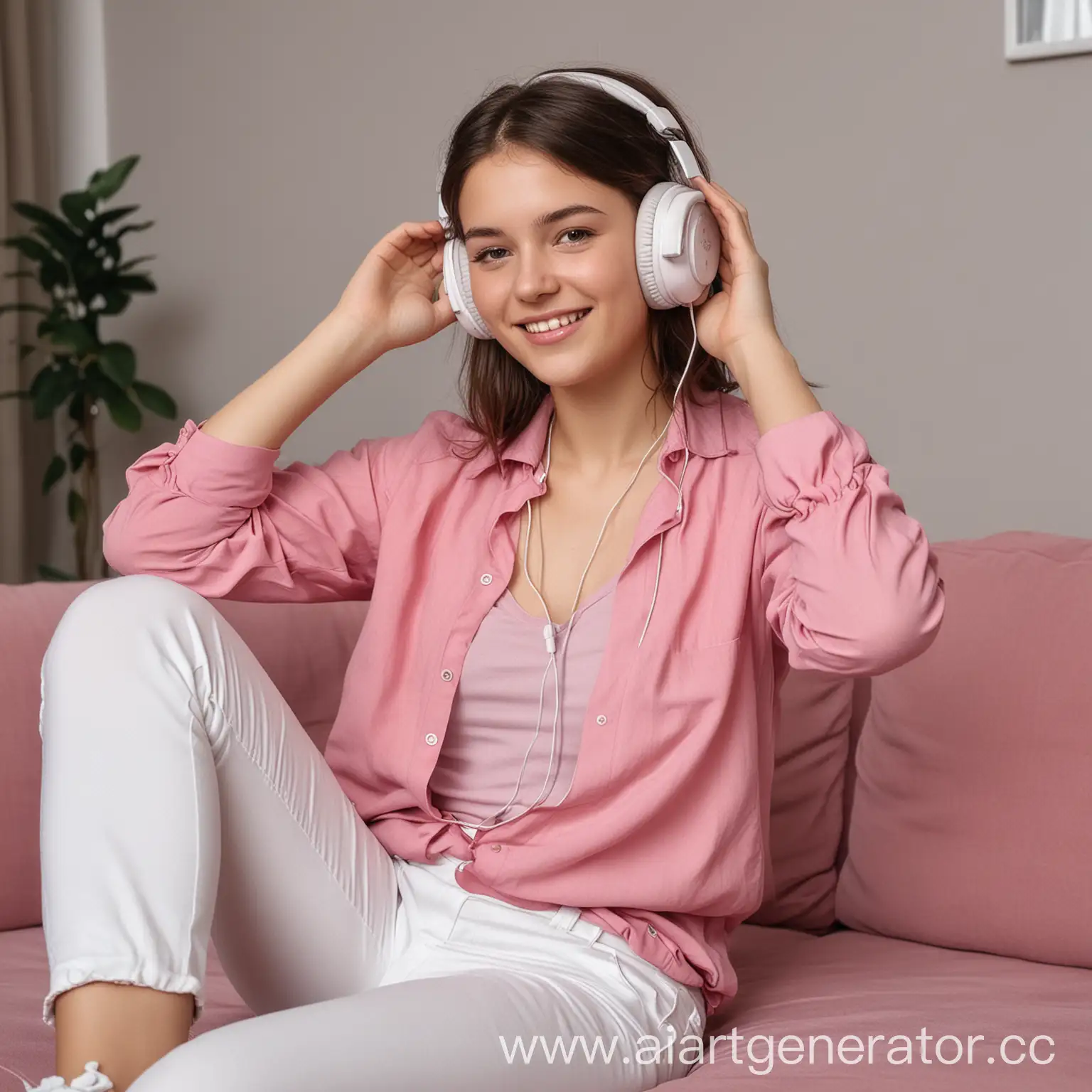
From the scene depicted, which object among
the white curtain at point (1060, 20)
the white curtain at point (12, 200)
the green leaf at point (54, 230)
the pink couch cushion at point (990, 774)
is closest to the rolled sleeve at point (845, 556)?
the pink couch cushion at point (990, 774)

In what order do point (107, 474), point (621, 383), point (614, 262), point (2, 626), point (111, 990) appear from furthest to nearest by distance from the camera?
1. point (107, 474)
2. point (2, 626)
3. point (621, 383)
4. point (614, 262)
5. point (111, 990)

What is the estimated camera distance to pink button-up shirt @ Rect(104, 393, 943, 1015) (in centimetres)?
128

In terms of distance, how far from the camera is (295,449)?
3.33 meters

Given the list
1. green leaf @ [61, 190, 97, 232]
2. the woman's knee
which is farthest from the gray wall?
the woman's knee

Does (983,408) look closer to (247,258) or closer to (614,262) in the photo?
(614,262)

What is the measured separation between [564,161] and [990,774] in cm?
83

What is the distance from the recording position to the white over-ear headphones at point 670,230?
1.34 meters

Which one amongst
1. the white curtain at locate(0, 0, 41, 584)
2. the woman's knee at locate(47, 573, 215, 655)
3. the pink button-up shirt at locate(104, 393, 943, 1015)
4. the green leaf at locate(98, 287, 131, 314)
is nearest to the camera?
the woman's knee at locate(47, 573, 215, 655)

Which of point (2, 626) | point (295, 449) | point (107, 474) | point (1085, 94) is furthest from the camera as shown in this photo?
point (107, 474)

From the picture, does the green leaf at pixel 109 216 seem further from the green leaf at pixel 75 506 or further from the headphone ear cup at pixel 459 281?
the headphone ear cup at pixel 459 281

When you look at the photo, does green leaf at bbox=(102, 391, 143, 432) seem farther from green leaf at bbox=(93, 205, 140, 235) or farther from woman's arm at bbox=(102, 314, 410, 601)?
woman's arm at bbox=(102, 314, 410, 601)

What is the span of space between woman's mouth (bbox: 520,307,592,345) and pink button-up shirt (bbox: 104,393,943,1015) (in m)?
0.16

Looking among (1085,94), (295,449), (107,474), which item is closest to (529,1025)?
(1085,94)

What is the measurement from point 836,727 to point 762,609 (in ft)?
1.47
